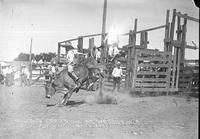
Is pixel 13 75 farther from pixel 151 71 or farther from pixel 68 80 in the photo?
pixel 151 71

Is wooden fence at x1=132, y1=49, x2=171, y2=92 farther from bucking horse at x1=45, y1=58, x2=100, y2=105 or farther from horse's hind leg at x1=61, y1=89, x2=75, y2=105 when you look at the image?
horse's hind leg at x1=61, y1=89, x2=75, y2=105

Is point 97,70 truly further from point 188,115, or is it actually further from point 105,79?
point 188,115

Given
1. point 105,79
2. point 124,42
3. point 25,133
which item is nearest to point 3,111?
point 25,133

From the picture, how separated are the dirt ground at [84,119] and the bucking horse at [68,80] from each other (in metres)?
0.06

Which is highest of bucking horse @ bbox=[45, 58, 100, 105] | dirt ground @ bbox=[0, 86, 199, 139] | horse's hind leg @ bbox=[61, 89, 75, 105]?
bucking horse @ bbox=[45, 58, 100, 105]

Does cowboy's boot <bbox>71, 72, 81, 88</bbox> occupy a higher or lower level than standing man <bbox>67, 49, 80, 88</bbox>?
lower

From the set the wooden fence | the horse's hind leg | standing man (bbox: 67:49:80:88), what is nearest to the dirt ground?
the horse's hind leg

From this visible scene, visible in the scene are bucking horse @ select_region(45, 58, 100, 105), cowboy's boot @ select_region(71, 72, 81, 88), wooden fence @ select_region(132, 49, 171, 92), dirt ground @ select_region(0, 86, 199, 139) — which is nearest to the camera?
dirt ground @ select_region(0, 86, 199, 139)

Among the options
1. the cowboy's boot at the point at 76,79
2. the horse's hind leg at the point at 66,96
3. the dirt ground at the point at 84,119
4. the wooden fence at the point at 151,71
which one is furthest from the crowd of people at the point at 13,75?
the wooden fence at the point at 151,71

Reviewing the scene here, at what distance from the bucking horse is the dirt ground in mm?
60

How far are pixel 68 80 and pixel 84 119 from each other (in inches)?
14.8

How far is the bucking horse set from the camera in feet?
8.39

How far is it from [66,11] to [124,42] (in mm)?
489

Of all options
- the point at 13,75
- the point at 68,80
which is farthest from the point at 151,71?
the point at 13,75
